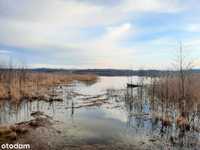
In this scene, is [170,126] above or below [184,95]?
below

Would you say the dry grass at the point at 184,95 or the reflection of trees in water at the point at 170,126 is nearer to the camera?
the reflection of trees in water at the point at 170,126

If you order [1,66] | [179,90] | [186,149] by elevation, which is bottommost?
[186,149]

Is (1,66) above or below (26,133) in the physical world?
above

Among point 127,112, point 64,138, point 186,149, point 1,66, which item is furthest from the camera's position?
point 1,66

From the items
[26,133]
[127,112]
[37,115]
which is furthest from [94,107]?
[26,133]

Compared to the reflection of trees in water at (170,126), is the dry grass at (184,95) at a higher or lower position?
higher

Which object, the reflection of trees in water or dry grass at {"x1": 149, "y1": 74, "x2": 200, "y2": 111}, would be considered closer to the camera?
the reflection of trees in water

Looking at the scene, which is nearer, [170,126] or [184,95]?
[170,126]

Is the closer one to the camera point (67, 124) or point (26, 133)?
point (26, 133)

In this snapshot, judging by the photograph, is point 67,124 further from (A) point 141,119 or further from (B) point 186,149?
(B) point 186,149

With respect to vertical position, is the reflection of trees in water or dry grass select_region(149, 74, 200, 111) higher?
dry grass select_region(149, 74, 200, 111)

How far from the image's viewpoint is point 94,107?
22453mm

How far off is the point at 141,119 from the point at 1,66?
31.1 m

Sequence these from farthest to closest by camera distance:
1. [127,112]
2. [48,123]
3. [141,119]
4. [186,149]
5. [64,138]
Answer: [127,112] < [141,119] < [48,123] < [64,138] < [186,149]
